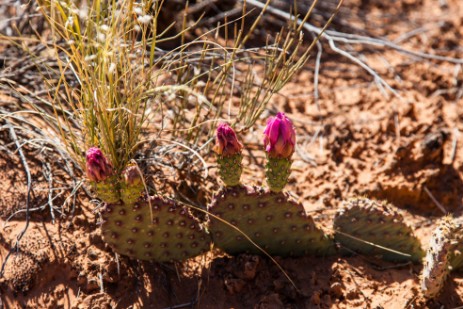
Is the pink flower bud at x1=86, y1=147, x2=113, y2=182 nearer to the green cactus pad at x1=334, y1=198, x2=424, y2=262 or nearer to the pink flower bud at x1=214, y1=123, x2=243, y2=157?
the pink flower bud at x1=214, y1=123, x2=243, y2=157

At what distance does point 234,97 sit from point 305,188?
728 mm

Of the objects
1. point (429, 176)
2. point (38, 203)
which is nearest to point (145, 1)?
point (38, 203)

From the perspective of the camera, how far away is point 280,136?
2.06 metres

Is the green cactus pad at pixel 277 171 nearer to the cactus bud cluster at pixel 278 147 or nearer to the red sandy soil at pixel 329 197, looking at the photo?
the cactus bud cluster at pixel 278 147

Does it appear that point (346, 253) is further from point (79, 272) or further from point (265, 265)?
point (79, 272)

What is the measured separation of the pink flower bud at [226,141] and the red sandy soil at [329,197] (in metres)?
0.44

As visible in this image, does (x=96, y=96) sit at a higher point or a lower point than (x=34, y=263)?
higher

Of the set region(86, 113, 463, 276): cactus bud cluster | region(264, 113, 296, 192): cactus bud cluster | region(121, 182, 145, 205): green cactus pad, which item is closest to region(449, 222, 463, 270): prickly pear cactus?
region(86, 113, 463, 276): cactus bud cluster

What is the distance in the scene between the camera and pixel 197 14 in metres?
3.74

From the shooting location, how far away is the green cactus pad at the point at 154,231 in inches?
81.4

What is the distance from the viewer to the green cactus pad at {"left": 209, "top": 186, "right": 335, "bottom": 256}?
2.16 metres

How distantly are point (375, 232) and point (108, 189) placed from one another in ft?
3.41

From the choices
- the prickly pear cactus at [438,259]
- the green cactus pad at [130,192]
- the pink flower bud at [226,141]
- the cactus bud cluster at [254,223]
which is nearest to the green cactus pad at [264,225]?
the cactus bud cluster at [254,223]

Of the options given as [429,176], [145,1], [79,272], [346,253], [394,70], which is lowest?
[79,272]
